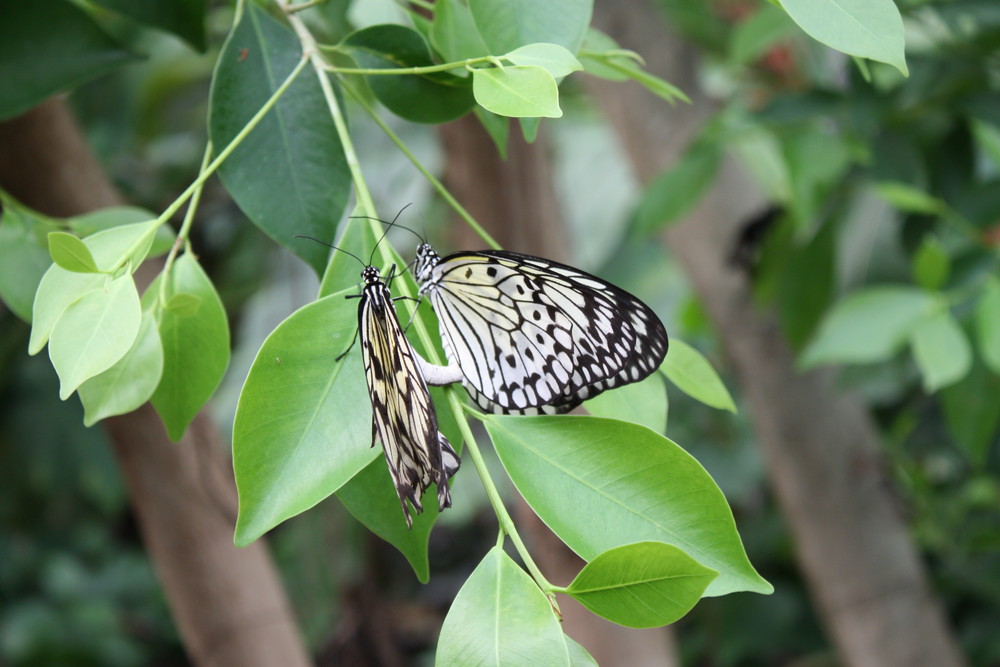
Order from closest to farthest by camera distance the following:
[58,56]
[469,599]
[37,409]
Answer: [469,599] < [58,56] < [37,409]

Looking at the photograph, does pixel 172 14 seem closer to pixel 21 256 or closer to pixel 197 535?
pixel 21 256

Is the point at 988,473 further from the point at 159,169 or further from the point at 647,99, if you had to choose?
the point at 159,169

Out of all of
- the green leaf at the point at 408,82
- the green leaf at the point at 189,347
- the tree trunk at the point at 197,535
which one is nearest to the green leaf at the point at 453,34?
the green leaf at the point at 408,82

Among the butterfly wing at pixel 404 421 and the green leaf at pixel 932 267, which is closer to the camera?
the butterfly wing at pixel 404 421

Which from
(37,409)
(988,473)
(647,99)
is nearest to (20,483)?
(37,409)

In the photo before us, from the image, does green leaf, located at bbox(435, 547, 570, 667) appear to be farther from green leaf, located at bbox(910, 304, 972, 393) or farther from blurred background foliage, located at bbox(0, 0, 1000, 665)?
green leaf, located at bbox(910, 304, 972, 393)

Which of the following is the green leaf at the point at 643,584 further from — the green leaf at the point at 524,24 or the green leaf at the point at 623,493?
the green leaf at the point at 524,24
